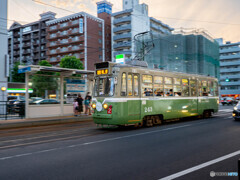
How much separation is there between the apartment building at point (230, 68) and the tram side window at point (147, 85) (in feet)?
282

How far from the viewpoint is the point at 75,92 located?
1941 cm

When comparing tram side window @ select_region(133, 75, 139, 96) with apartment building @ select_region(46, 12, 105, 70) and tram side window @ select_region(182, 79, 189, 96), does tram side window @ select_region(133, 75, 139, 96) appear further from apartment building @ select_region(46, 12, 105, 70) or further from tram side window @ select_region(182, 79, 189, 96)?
apartment building @ select_region(46, 12, 105, 70)

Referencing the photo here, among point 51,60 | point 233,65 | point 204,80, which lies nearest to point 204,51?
point 204,80

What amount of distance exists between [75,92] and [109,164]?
14537mm

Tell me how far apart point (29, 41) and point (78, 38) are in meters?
25.4

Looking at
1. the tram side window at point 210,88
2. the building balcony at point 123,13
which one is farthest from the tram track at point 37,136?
the building balcony at point 123,13

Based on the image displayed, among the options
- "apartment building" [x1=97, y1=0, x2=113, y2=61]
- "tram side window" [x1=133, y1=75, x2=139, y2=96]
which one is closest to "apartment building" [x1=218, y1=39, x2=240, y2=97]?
"apartment building" [x1=97, y1=0, x2=113, y2=61]

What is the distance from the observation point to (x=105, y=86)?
10953 millimetres

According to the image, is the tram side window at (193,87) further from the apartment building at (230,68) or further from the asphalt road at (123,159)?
the apartment building at (230,68)

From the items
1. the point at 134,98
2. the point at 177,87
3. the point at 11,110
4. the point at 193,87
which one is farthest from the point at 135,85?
the point at 11,110

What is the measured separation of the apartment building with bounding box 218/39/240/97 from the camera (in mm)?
89375

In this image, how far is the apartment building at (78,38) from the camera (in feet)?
204

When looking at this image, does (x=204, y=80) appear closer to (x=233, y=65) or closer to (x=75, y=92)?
(x=75, y=92)

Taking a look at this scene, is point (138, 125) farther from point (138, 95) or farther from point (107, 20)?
point (107, 20)
